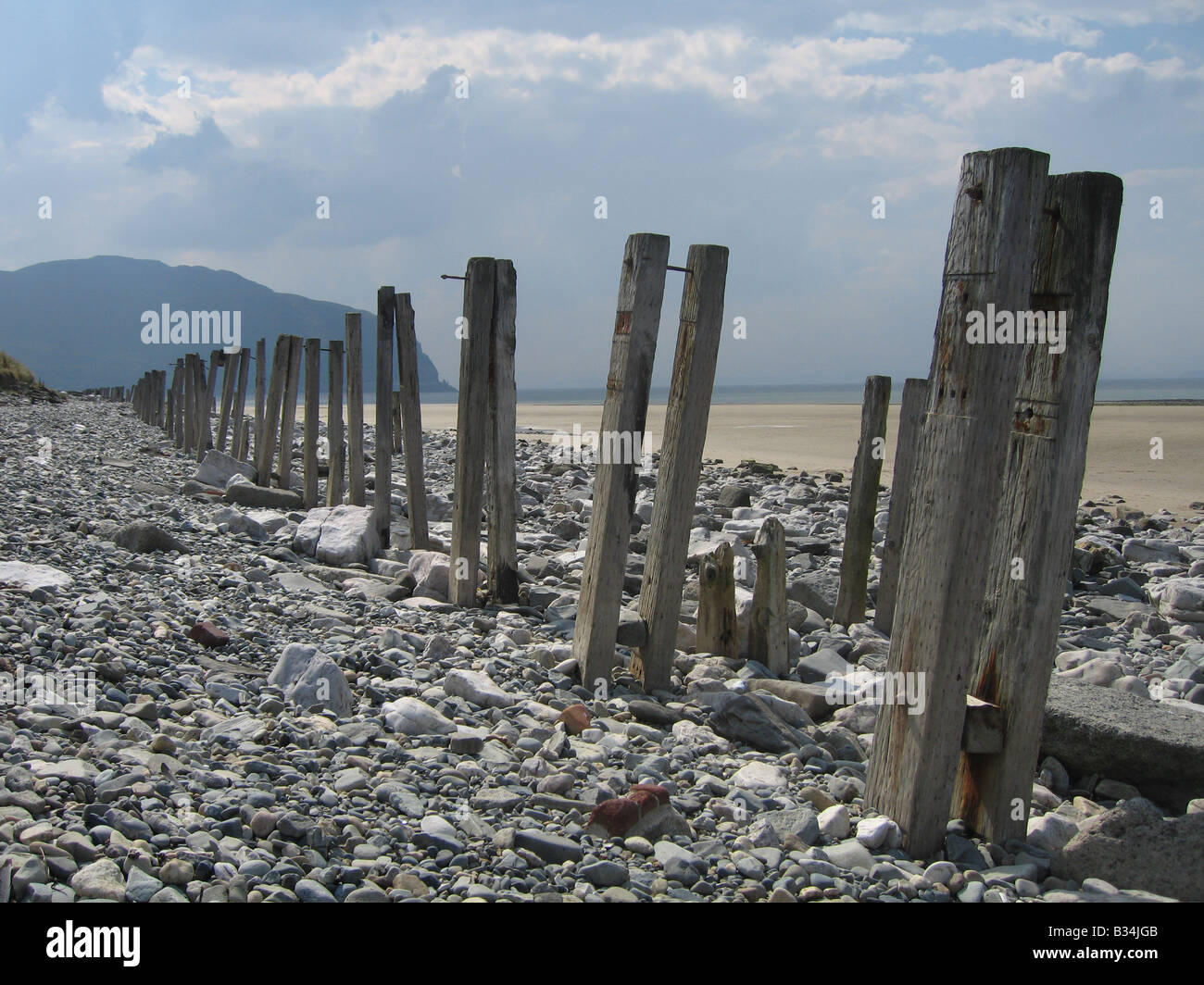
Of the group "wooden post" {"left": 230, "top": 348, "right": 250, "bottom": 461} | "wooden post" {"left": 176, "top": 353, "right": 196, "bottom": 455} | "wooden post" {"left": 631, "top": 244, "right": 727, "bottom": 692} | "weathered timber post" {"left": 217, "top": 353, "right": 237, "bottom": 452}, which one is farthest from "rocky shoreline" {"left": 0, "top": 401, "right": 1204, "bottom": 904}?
"wooden post" {"left": 176, "top": 353, "right": 196, "bottom": 455}

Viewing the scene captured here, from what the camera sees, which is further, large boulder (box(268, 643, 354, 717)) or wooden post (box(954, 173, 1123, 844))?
large boulder (box(268, 643, 354, 717))

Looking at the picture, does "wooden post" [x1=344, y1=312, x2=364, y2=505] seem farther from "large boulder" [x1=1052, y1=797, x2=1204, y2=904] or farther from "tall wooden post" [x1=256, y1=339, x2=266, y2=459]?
"large boulder" [x1=1052, y1=797, x2=1204, y2=904]

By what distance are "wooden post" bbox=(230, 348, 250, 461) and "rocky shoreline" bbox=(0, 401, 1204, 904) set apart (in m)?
11.7

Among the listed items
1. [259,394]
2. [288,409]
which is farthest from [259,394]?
[288,409]

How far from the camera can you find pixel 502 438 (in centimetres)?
773

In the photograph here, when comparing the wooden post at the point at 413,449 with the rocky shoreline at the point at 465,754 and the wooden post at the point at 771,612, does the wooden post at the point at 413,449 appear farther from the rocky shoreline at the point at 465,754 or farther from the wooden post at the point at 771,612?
the wooden post at the point at 771,612

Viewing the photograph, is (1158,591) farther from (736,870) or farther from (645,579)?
(736,870)

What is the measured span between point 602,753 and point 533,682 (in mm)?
1152

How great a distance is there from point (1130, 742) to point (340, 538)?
7.35m

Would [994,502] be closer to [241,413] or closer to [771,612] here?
[771,612]

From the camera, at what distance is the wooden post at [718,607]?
6.49 metres

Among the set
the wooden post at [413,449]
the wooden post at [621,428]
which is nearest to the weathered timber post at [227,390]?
the wooden post at [413,449]

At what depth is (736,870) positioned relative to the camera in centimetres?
348

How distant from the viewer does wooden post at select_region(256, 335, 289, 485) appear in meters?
14.9
